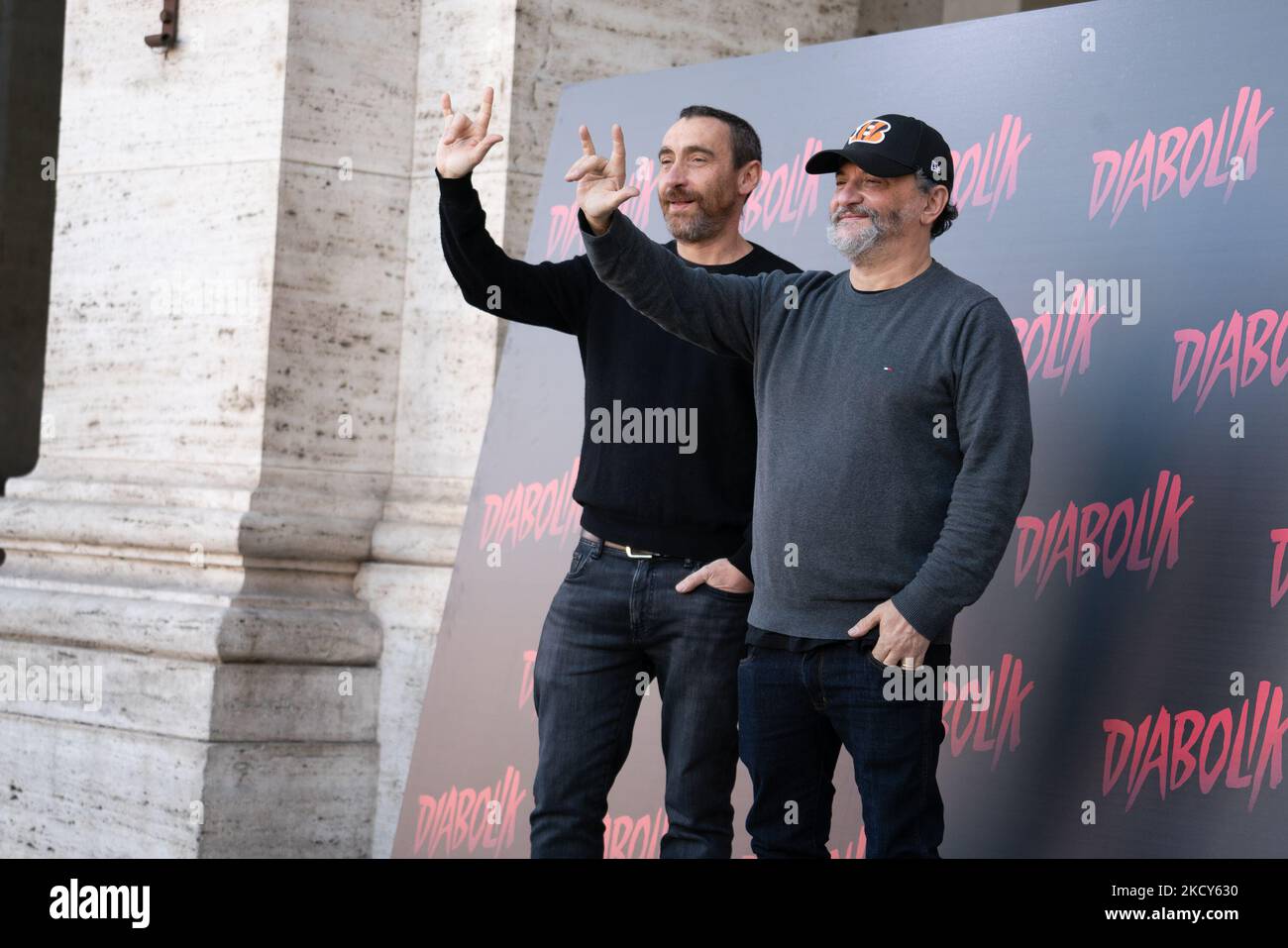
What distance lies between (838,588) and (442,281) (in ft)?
11.1

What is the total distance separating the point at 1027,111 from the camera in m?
4.49

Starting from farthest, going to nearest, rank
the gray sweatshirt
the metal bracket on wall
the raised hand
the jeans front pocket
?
the metal bracket on wall
the jeans front pocket
the raised hand
the gray sweatshirt

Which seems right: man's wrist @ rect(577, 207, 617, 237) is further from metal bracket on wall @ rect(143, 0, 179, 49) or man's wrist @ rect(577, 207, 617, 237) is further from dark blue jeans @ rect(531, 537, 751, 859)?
metal bracket on wall @ rect(143, 0, 179, 49)

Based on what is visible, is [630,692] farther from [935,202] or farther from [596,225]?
[935,202]

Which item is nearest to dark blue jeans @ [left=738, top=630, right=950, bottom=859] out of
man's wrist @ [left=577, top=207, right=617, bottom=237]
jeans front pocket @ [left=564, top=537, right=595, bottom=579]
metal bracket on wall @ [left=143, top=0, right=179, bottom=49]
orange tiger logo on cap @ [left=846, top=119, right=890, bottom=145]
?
jeans front pocket @ [left=564, top=537, right=595, bottom=579]

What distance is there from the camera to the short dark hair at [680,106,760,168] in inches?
169

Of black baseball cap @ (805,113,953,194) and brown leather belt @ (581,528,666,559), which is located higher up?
black baseball cap @ (805,113,953,194)

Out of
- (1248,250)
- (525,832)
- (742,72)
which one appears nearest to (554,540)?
(525,832)

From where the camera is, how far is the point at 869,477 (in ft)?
11.6

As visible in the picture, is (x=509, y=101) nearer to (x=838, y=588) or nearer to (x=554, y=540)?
(x=554, y=540)

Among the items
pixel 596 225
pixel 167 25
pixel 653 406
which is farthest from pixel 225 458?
pixel 596 225

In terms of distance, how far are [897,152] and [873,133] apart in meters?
0.07

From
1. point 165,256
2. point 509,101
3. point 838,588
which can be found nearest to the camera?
point 838,588

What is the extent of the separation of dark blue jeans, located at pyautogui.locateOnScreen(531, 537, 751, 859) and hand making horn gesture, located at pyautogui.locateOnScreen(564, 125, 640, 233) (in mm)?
837
